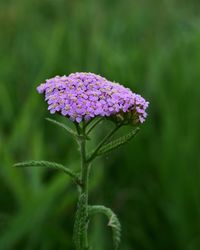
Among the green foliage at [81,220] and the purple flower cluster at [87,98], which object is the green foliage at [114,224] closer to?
the green foliage at [81,220]

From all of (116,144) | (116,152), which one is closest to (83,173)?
(116,144)

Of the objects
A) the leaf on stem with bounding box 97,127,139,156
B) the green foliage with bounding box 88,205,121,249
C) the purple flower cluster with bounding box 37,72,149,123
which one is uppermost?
the purple flower cluster with bounding box 37,72,149,123

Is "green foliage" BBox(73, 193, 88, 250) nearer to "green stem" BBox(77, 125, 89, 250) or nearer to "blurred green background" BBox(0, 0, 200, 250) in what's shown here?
"green stem" BBox(77, 125, 89, 250)

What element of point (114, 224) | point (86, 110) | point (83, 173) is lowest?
point (114, 224)

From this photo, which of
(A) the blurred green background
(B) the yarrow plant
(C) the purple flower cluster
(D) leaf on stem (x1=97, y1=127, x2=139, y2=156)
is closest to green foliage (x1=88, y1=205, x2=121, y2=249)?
(B) the yarrow plant

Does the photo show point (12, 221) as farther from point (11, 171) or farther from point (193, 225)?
point (193, 225)

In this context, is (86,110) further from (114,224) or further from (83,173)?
(114,224)

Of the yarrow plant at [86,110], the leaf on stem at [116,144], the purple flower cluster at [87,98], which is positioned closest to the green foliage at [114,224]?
the yarrow plant at [86,110]
